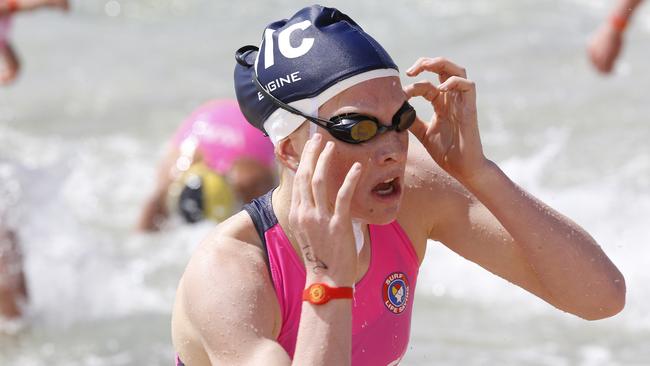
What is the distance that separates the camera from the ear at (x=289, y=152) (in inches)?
126

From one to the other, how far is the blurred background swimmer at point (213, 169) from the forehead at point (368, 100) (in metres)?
4.74

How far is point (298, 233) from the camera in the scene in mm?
2945

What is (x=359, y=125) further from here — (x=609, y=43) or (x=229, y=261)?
(x=609, y=43)

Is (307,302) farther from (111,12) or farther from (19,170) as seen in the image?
(111,12)

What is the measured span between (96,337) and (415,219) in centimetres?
374

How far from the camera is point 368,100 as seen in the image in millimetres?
3074

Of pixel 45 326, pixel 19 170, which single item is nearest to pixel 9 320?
pixel 45 326

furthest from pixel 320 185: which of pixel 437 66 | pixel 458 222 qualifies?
pixel 458 222

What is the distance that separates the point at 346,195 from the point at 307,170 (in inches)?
4.9

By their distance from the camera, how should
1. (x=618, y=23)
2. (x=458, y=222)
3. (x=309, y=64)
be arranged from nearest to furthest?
(x=309, y=64) < (x=458, y=222) < (x=618, y=23)

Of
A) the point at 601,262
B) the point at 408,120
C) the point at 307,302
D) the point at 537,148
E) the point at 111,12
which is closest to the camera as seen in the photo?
the point at 307,302

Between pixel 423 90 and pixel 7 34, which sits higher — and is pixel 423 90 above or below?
above

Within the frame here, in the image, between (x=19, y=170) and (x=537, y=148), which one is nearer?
(x=19, y=170)

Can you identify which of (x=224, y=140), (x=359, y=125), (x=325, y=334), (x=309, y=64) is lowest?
(x=224, y=140)
